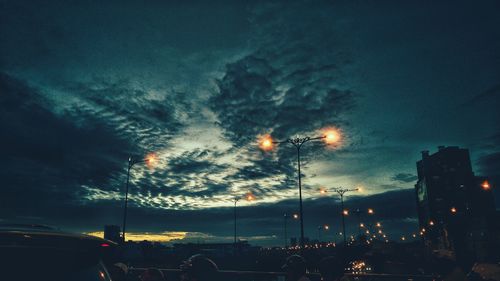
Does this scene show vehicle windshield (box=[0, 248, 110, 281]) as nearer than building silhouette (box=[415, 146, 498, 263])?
Yes

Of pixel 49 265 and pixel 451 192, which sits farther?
pixel 451 192

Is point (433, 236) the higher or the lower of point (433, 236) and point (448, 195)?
the lower

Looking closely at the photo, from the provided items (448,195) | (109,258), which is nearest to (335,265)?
(109,258)

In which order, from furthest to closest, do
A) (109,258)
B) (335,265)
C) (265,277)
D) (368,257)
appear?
(368,257) → (335,265) → (265,277) → (109,258)

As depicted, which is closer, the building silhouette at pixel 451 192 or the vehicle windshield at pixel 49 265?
the vehicle windshield at pixel 49 265

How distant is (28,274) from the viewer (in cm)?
288

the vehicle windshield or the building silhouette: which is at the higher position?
the building silhouette

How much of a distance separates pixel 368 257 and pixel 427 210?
114575 mm

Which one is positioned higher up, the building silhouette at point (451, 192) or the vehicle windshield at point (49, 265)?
the building silhouette at point (451, 192)

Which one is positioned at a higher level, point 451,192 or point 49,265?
point 451,192

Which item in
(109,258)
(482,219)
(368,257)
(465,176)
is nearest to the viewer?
(109,258)

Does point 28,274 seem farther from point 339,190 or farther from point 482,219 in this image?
point 482,219

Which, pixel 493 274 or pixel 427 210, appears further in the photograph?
pixel 427 210

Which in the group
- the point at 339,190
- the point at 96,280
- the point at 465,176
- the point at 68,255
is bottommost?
the point at 96,280
